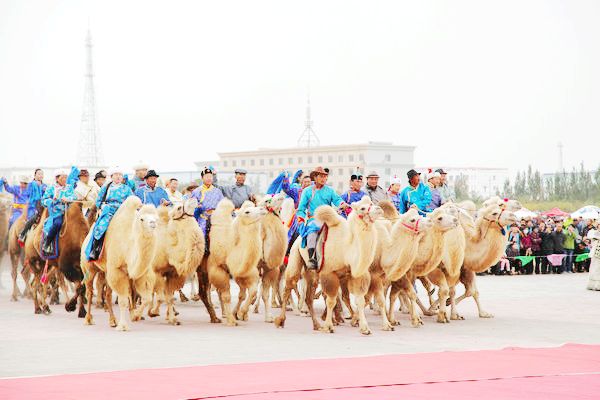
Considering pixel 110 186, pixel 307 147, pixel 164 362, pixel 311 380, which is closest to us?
pixel 311 380

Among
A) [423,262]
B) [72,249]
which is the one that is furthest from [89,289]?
[423,262]

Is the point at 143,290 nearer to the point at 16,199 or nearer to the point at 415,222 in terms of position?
the point at 415,222

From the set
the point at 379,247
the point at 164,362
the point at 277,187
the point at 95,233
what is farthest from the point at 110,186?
the point at 164,362

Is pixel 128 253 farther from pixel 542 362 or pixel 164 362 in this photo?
pixel 542 362

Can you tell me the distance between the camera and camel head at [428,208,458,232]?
1439cm

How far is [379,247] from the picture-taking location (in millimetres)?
14289

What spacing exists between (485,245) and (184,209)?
15.9ft

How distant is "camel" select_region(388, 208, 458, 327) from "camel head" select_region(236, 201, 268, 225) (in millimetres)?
2074

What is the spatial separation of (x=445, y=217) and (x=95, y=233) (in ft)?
15.7

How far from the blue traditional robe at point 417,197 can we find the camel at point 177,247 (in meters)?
3.53

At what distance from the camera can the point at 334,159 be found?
97.1 metres

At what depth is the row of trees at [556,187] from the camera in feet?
177

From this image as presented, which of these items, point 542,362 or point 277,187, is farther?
point 277,187

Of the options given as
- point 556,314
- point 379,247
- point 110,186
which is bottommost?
point 556,314
